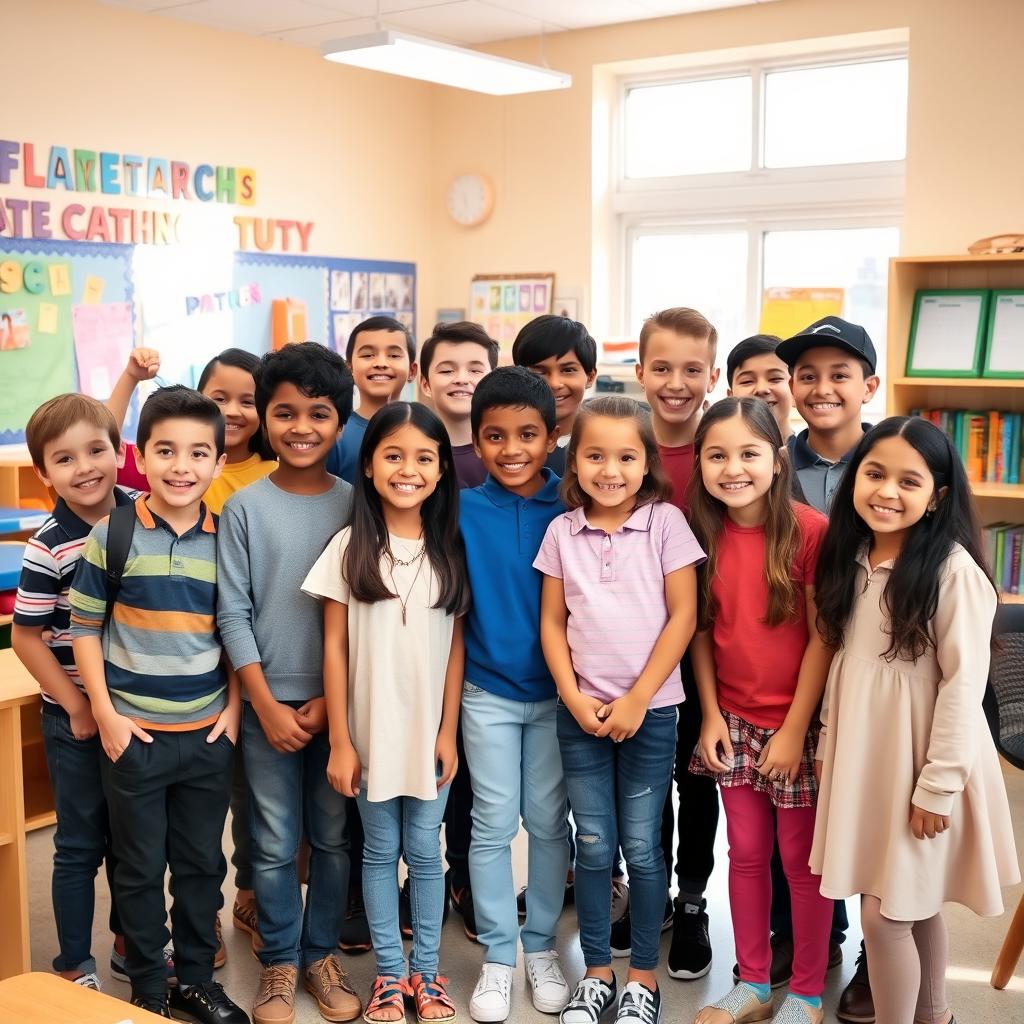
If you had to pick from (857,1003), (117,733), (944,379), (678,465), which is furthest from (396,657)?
(944,379)

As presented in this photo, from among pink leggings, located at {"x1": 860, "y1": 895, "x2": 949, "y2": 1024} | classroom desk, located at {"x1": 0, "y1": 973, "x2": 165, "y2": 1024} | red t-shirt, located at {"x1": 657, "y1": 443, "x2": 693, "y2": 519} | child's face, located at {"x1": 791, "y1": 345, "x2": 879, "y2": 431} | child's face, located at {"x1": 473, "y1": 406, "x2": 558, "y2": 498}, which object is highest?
child's face, located at {"x1": 791, "y1": 345, "x2": 879, "y2": 431}

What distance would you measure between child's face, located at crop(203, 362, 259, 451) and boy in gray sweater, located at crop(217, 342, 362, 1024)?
24 cm

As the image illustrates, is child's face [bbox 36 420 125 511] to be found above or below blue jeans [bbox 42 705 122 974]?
above

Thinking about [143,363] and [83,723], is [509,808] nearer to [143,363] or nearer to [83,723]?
[83,723]

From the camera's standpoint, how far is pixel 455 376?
8.18ft

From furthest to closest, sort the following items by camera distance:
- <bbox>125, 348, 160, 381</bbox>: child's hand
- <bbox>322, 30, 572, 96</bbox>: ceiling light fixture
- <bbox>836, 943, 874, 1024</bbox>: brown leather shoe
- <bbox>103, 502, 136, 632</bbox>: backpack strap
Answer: <bbox>322, 30, 572, 96</bbox>: ceiling light fixture
<bbox>125, 348, 160, 381</bbox>: child's hand
<bbox>836, 943, 874, 1024</bbox>: brown leather shoe
<bbox>103, 502, 136, 632</bbox>: backpack strap

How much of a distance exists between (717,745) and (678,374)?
729mm

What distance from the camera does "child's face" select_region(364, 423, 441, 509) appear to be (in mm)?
2086

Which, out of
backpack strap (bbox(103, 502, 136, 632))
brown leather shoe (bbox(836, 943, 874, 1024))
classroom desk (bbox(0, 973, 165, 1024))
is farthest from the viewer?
brown leather shoe (bbox(836, 943, 874, 1024))

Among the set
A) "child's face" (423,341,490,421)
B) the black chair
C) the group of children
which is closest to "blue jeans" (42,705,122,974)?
the group of children

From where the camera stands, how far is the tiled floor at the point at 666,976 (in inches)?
88.2

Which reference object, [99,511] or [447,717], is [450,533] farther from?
[99,511]

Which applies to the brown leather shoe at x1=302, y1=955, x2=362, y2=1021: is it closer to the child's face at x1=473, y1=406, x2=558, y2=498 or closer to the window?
the child's face at x1=473, y1=406, x2=558, y2=498

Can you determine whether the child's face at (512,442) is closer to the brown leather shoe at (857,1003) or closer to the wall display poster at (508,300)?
the brown leather shoe at (857,1003)
